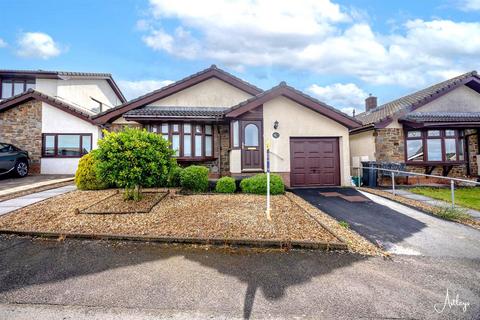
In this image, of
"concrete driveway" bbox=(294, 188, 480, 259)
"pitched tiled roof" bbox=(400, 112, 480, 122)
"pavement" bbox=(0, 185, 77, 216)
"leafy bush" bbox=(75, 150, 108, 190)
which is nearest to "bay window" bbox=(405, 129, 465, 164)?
"pitched tiled roof" bbox=(400, 112, 480, 122)

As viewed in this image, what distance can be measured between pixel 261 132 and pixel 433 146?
368 inches

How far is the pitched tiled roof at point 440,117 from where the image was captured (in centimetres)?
1085

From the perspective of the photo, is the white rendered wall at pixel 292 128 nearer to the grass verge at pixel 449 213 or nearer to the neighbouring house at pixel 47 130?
the grass verge at pixel 449 213

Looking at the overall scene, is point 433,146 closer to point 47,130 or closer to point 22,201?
point 22,201

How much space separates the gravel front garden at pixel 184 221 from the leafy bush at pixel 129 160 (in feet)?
3.04

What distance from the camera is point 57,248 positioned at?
3.89 m

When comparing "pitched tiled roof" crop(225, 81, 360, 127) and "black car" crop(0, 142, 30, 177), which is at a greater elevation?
"pitched tiled roof" crop(225, 81, 360, 127)

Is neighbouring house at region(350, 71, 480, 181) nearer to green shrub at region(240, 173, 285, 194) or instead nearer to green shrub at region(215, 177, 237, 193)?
green shrub at region(240, 173, 285, 194)

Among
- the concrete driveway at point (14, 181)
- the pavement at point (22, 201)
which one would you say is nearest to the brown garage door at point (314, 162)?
the pavement at point (22, 201)

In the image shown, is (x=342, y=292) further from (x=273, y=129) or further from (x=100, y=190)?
(x=100, y=190)

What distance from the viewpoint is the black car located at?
10607 millimetres

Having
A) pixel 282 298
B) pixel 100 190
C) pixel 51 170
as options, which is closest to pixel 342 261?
pixel 282 298

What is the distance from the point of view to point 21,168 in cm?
1150

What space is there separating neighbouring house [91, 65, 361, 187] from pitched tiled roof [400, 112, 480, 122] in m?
3.56
